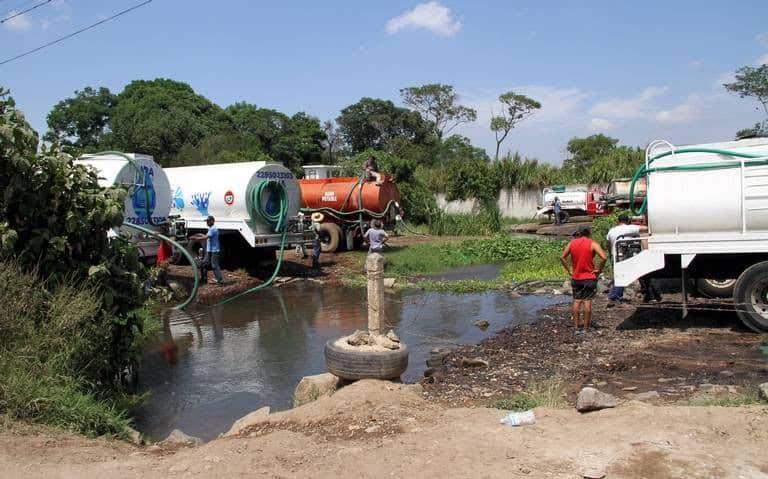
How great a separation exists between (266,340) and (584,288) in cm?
528

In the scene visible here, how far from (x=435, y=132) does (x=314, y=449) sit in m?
62.1

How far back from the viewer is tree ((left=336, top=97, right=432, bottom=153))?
62.8 metres

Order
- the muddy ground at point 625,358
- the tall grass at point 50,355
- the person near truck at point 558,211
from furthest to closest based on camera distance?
the person near truck at point 558,211, the muddy ground at point 625,358, the tall grass at point 50,355

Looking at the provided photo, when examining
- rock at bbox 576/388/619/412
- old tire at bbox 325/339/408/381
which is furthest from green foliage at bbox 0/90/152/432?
rock at bbox 576/388/619/412

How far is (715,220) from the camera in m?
9.73

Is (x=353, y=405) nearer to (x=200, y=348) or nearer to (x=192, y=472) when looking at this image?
(x=192, y=472)

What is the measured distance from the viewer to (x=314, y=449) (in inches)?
217

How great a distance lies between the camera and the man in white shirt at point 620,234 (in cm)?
1118

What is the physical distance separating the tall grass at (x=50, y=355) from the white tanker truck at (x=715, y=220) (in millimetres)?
7499

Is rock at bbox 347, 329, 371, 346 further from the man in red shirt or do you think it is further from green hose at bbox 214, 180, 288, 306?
green hose at bbox 214, 180, 288, 306

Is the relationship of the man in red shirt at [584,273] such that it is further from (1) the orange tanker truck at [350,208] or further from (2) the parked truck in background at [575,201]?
(2) the parked truck in background at [575,201]

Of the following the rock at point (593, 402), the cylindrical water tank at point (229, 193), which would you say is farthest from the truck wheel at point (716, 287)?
the cylindrical water tank at point (229, 193)

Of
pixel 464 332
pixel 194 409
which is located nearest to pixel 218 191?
pixel 464 332

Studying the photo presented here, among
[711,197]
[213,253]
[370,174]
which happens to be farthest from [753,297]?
[370,174]
